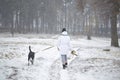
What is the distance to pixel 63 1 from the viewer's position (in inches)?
2876

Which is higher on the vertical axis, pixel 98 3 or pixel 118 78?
pixel 98 3

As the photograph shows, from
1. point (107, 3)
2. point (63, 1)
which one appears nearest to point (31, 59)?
point (107, 3)

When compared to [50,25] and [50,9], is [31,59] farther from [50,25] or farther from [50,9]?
[50,25]

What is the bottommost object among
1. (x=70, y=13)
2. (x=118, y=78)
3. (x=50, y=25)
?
(x=118, y=78)

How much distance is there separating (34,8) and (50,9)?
6870 millimetres

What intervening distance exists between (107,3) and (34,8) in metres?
45.8

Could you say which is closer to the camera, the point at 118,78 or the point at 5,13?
the point at 118,78

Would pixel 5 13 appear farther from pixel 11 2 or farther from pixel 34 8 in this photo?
pixel 34 8

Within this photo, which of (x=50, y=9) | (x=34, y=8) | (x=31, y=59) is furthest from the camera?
(x=50, y=9)

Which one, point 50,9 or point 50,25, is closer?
point 50,9

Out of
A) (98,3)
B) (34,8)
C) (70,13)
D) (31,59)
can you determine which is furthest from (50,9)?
(31,59)

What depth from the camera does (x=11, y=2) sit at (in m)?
57.5

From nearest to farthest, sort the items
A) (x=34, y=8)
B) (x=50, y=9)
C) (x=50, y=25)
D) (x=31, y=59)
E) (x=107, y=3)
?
(x=31, y=59) → (x=107, y=3) → (x=34, y=8) → (x=50, y=9) → (x=50, y=25)

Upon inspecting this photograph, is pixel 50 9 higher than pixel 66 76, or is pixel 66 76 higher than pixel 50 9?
pixel 50 9
